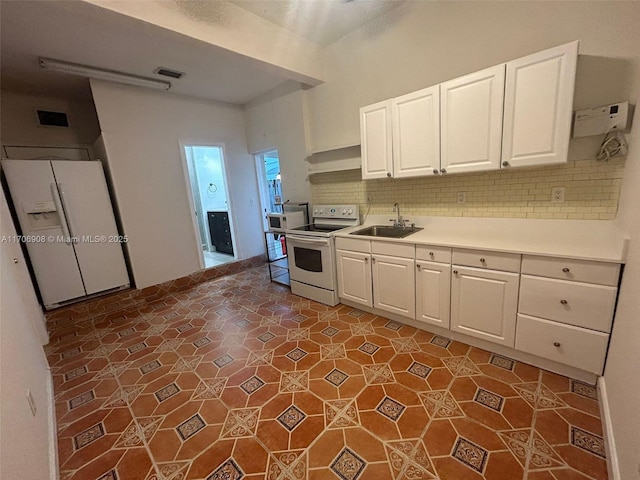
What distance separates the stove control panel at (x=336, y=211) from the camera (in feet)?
10.8

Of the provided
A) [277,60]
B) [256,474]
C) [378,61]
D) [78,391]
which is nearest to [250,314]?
[78,391]

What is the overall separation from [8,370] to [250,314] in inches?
78.5

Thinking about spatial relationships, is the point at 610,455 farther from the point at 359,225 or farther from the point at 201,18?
the point at 201,18

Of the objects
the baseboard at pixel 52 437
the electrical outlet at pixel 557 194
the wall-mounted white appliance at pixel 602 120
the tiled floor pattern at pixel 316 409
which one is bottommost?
the tiled floor pattern at pixel 316 409

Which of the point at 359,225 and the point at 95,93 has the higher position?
the point at 95,93

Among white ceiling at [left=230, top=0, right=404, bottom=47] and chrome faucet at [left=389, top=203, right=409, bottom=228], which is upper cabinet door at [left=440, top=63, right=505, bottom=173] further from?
white ceiling at [left=230, top=0, right=404, bottom=47]

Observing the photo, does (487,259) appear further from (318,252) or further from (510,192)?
(318,252)

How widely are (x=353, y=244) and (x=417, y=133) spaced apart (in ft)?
4.01

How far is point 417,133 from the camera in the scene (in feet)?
7.75

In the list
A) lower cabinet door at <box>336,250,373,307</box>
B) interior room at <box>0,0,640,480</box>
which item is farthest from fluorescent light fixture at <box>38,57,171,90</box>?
lower cabinet door at <box>336,250,373,307</box>

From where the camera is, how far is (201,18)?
2.12 meters

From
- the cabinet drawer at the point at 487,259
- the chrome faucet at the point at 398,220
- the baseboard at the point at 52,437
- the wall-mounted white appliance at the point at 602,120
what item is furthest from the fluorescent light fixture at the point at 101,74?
the wall-mounted white appliance at the point at 602,120

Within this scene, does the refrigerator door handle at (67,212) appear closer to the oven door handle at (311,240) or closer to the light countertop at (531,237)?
the oven door handle at (311,240)

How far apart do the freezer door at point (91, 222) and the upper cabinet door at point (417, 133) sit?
3.69 meters
